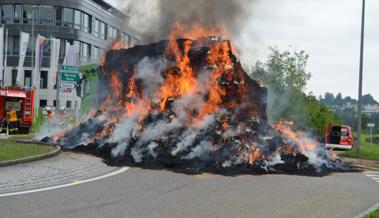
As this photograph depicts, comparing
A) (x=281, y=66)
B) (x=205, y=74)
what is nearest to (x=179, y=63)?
(x=205, y=74)

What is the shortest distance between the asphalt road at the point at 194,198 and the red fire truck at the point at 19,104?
1647cm

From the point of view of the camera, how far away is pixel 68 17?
54.5 m

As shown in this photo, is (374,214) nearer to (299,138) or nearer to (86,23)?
(299,138)

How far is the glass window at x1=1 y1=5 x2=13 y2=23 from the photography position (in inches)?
2112

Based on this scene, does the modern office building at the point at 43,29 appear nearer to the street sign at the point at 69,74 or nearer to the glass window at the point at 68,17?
the glass window at the point at 68,17

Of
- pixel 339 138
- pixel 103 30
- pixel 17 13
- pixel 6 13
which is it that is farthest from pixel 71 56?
pixel 103 30

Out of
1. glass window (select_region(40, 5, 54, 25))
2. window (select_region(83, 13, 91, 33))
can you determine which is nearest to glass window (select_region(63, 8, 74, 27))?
glass window (select_region(40, 5, 54, 25))

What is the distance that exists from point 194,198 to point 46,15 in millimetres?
49374

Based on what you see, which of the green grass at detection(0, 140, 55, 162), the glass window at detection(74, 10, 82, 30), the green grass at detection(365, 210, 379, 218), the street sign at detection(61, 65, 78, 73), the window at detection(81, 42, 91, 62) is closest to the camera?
the green grass at detection(365, 210, 379, 218)

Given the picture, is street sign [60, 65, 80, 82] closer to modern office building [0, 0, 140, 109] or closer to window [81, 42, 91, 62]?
modern office building [0, 0, 140, 109]

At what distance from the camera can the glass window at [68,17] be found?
178 ft

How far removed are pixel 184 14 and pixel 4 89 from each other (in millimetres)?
13276

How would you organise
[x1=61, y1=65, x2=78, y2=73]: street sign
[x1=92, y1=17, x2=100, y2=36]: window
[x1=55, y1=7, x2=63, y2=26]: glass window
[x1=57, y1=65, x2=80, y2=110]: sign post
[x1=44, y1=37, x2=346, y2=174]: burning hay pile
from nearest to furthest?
[x1=44, y1=37, x2=346, y2=174]: burning hay pile
[x1=57, y1=65, x2=80, y2=110]: sign post
[x1=61, y1=65, x2=78, y2=73]: street sign
[x1=55, y1=7, x2=63, y2=26]: glass window
[x1=92, y1=17, x2=100, y2=36]: window

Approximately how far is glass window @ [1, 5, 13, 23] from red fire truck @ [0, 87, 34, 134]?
1187 inches
